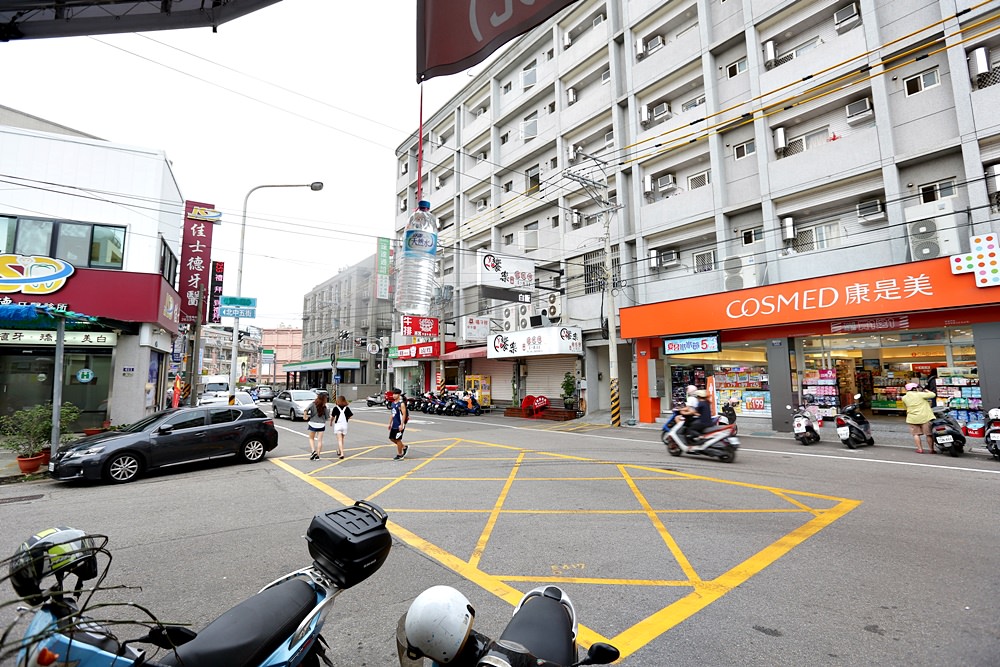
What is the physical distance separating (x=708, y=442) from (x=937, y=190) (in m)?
10.6

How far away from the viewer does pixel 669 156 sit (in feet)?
64.9

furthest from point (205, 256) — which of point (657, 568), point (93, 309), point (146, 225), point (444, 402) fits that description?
point (657, 568)

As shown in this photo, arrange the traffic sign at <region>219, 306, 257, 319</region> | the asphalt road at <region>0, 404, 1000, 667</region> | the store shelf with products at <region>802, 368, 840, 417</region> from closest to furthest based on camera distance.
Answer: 1. the asphalt road at <region>0, 404, 1000, 667</region>
2. the store shelf with products at <region>802, 368, 840, 417</region>
3. the traffic sign at <region>219, 306, 257, 319</region>

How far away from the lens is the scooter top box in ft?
7.22

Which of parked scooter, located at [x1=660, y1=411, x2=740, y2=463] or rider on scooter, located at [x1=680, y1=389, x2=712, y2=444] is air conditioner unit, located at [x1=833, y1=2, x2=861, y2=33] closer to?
rider on scooter, located at [x1=680, y1=389, x2=712, y2=444]

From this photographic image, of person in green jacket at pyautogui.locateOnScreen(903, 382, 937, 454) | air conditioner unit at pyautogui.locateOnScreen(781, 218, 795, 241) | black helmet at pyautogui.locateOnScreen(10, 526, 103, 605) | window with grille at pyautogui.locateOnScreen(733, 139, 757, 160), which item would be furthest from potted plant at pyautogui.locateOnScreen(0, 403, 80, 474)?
window with grille at pyautogui.locateOnScreen(733, 139, 757, 160)

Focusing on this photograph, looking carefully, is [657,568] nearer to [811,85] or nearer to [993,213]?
[993,213]

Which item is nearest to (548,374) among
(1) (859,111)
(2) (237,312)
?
(2) (237,312)

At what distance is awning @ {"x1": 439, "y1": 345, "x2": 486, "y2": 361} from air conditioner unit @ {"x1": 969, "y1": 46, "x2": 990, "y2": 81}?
71.7 ft

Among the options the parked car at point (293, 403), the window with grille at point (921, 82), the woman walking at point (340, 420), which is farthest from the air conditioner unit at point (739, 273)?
the parked car at point (293, 403)

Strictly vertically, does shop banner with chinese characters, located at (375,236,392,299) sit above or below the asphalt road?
above

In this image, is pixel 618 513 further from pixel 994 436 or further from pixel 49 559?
pixel 994 436

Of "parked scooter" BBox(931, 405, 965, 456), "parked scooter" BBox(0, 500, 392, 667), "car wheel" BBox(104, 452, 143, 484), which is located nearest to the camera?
"parked scooter" BBox(0, 500, 392, 667)

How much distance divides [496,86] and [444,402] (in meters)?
20.9
